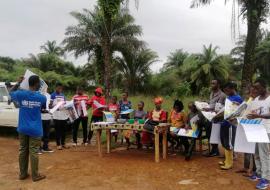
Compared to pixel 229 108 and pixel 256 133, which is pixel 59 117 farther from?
pixel 256 133

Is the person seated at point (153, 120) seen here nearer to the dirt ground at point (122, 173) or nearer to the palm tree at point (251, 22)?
the dirt ground at point (122, 173)

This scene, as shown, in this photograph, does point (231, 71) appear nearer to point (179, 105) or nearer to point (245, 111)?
point (179, 105)

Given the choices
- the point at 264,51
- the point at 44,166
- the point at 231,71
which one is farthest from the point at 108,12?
the point at 264,51

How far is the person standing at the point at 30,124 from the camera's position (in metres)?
6.39

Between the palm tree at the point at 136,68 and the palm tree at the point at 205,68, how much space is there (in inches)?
136

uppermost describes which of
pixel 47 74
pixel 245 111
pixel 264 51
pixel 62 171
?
pixel 264 51

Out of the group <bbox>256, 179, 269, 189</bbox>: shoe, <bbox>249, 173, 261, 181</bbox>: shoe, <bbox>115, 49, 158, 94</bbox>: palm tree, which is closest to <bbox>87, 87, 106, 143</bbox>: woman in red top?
<bbox>249, 173, 261, 181</bbox>: shoe

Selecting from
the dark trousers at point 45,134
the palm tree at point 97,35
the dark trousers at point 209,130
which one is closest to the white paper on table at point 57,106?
the dark trousers at point 45,134

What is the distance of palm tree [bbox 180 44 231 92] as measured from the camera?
30172 millimetres

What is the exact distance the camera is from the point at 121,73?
2895cm

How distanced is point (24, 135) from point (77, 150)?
2890 millimetres

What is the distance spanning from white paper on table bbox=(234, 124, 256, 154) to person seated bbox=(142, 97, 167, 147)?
204cm

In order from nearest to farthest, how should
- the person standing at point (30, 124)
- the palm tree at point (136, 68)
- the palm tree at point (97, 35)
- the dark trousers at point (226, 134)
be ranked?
the person standing at point (30, 124), the dark trousers at point (226, 134), the palm tree at point (97, 35), the palm tree at point (136, 68)

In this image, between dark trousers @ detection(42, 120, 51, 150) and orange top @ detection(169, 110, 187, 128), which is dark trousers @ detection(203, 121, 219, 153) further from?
dark trousers @ detection(42, 120, 51, 150)
